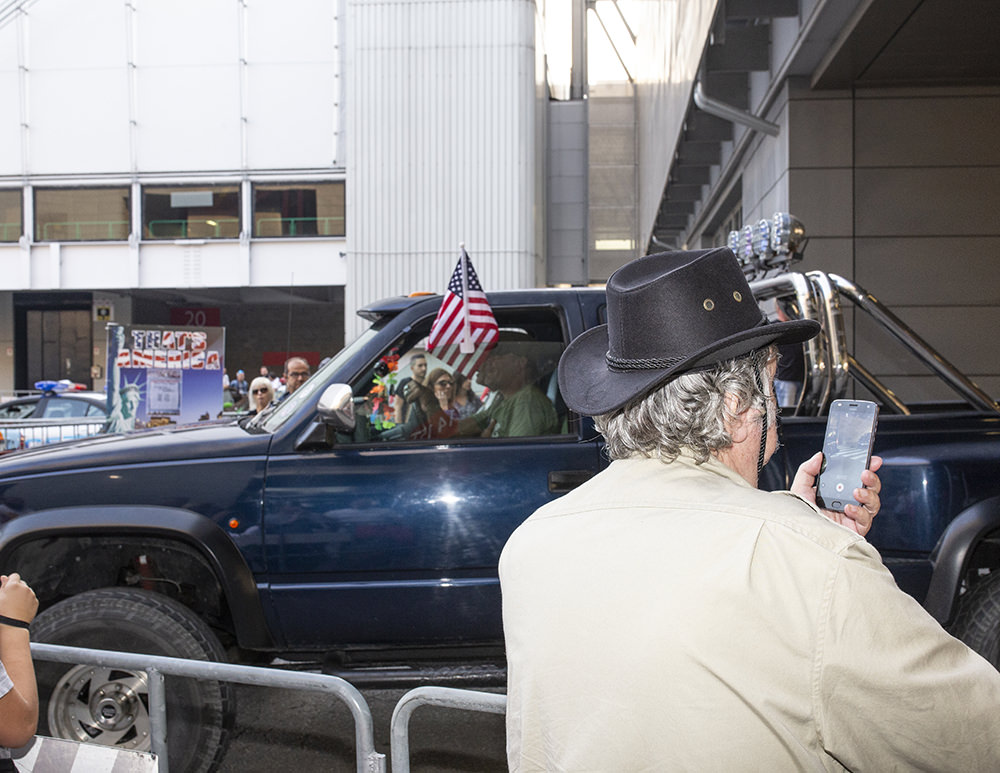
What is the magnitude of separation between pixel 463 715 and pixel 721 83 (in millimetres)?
9654

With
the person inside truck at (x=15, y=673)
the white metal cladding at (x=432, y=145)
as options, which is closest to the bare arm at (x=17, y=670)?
the person inside truck at (x=15, y=673)

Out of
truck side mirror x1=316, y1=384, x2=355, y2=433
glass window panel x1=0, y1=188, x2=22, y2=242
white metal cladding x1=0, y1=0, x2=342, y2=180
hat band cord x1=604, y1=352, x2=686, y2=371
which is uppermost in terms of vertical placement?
white metal cladding x1=0, y1=0, x2=342, y2=180

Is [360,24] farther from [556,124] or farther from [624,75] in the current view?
[624,75]

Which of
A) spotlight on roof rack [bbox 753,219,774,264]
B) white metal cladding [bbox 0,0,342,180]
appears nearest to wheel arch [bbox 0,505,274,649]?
spotlight on roof rack [bbox 753,219,774,264]

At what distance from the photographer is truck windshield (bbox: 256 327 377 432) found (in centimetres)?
416

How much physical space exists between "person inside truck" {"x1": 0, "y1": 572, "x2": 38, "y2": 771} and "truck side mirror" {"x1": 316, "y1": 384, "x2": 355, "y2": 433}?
4.95 ft

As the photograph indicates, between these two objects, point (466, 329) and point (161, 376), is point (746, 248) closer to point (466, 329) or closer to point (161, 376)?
point (466, 329)

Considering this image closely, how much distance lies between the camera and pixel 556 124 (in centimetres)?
3027

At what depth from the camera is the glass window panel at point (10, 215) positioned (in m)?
26.7

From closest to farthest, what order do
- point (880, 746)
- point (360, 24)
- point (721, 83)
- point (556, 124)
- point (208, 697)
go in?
point (880, 746) → point (208, 697) → point (721, 83) → point (360, 24) → point (556, 124)

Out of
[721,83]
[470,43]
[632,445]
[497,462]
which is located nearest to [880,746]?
[632,445]

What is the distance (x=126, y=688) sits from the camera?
3764mm

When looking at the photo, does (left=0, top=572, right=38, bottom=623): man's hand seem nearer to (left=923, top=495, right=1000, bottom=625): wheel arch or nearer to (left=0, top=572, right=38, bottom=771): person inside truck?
(left=0, top=572, right=38, bottom=771): person inside truck

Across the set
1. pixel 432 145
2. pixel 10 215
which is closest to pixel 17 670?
pixel 432 145
